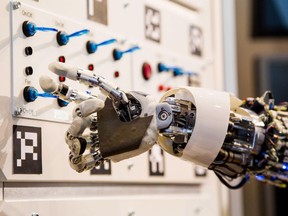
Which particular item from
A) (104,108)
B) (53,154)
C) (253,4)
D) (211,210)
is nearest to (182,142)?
(104,108)

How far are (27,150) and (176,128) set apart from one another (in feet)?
1.09

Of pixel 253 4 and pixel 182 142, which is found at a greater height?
pixel 253 4

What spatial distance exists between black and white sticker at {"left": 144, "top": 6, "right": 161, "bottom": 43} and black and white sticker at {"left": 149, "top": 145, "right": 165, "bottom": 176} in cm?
31

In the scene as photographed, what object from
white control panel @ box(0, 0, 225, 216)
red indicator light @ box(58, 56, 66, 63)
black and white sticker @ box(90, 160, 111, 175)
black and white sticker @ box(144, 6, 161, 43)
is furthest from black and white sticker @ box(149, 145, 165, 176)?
red indicator light @ box(58, 56, 66, 63)

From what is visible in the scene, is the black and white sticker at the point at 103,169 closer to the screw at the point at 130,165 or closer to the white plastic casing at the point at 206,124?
the screw at the point at 130,165

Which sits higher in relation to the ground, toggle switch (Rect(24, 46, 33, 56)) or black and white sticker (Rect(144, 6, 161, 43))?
black and white sticker (Rect(144, 6, 161, 43))

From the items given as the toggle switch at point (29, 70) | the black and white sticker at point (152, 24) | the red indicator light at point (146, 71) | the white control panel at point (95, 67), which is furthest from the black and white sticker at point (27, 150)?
the black and white sticker at point (152, 24)

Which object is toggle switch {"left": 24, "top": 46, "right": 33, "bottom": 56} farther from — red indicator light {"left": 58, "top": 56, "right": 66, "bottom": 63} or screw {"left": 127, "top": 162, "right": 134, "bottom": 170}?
screw {"left": 127, "top": 162, "right": 134, "bottom": 170}

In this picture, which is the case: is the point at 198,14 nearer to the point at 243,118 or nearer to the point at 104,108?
the point at 243,118

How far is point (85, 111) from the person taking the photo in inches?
50.3

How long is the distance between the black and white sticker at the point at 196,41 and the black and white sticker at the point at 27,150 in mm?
800

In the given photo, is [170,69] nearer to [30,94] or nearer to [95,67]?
[95,67]

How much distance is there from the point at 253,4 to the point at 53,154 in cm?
223

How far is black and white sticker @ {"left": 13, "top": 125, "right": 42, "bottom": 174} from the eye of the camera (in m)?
1.45
